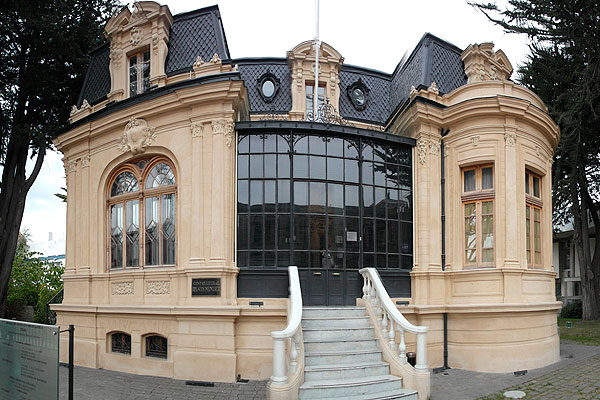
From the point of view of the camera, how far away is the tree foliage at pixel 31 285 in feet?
79.8

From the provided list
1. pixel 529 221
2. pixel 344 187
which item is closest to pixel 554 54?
pixel 529 221

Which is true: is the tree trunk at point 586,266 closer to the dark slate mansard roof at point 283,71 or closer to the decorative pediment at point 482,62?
the decorative pediment at point 482,62

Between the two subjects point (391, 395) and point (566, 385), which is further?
point (566, 385)

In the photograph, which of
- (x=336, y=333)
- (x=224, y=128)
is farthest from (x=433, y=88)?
(x=336, y=333)

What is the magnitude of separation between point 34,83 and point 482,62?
1592 cm

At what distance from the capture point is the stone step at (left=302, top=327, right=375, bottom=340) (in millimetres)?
9961

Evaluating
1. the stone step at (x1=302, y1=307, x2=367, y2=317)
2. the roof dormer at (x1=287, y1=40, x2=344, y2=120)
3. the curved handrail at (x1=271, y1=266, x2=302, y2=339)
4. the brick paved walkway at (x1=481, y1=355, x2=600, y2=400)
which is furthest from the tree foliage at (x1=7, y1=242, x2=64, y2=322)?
the brick paved walkway at (x1=481, y1=355, x2=600, y2=400)

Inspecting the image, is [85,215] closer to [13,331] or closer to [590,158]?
[13,331]

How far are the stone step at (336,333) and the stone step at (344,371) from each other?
2.55 ft

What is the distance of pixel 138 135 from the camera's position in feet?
42.0

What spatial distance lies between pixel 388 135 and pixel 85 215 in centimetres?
909

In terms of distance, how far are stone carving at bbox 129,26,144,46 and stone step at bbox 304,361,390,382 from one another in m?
10.3

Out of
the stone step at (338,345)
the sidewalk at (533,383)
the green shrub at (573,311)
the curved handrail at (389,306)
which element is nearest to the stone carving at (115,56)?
the curved handrail at (389,306)

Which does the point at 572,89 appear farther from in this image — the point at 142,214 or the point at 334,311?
the point at 142,214
